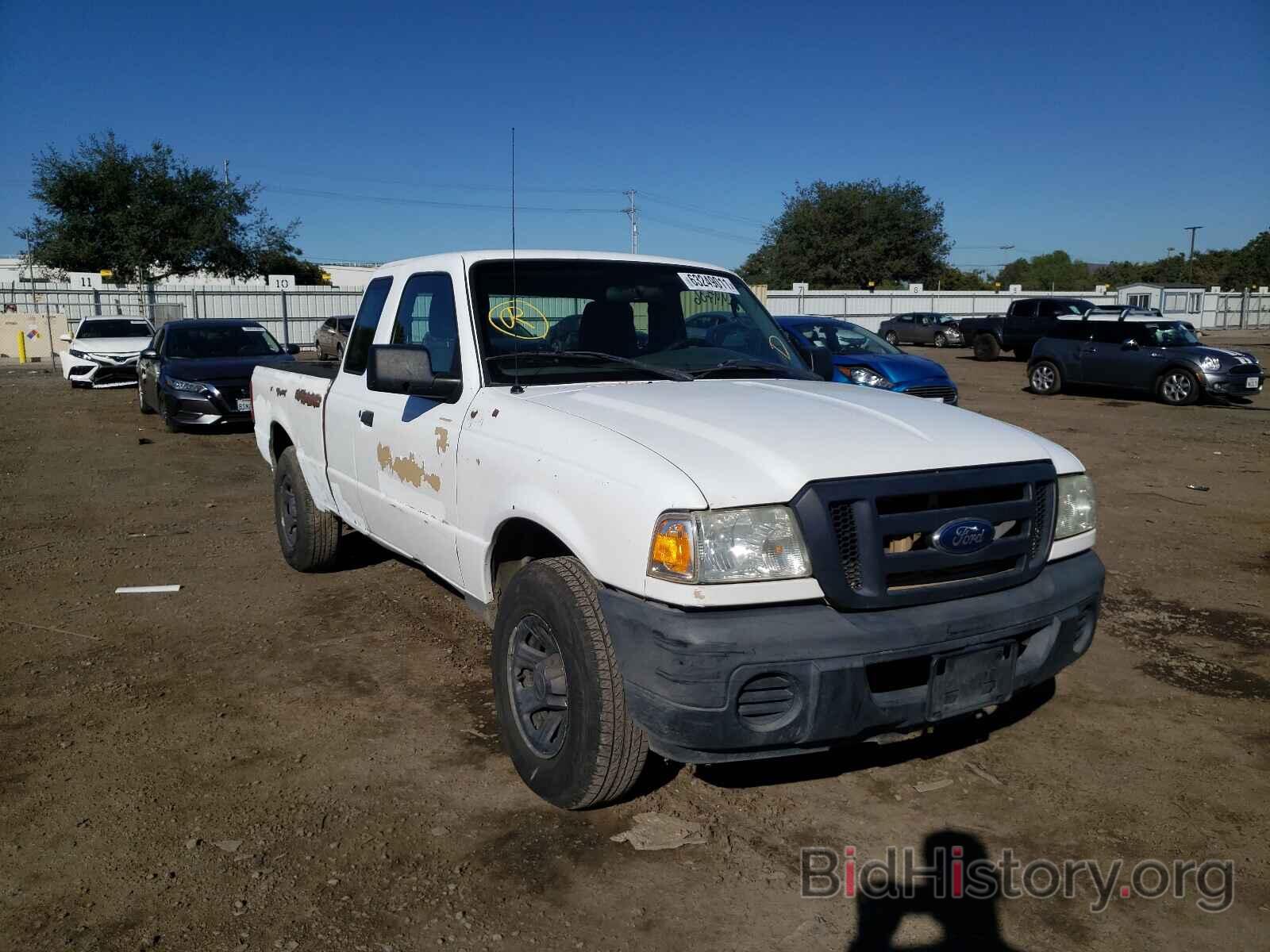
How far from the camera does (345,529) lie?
22.7 ft

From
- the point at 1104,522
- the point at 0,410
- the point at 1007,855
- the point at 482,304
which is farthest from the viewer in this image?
the point at 0,410

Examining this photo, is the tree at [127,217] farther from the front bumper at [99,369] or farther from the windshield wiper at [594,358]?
the windshield wiper at [594,358]

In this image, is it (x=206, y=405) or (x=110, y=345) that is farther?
(x=110, y=345)

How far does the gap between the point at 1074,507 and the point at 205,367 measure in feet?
41.5

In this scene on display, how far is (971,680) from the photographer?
299 centimetres

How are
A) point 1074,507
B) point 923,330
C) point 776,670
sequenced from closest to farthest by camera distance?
point 776,670 → point 1074,507 → point 923,330

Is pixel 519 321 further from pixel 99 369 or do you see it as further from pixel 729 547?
pixel 99 369

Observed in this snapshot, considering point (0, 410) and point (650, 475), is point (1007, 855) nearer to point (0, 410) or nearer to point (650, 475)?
point (650, 475)

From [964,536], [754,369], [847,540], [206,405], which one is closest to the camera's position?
[847,540]

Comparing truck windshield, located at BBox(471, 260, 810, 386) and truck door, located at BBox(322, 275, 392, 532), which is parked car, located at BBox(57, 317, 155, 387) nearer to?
truck door, located at BBox(322, 275, 392, 532)

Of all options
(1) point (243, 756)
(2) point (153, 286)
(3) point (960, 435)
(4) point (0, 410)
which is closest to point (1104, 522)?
(3) point (960, 435)

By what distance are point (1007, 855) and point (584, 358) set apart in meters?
2.46

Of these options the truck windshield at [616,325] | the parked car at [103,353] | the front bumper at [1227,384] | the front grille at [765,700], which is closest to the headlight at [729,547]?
the front grille at [765,700]

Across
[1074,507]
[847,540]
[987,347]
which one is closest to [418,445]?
[847,540]
